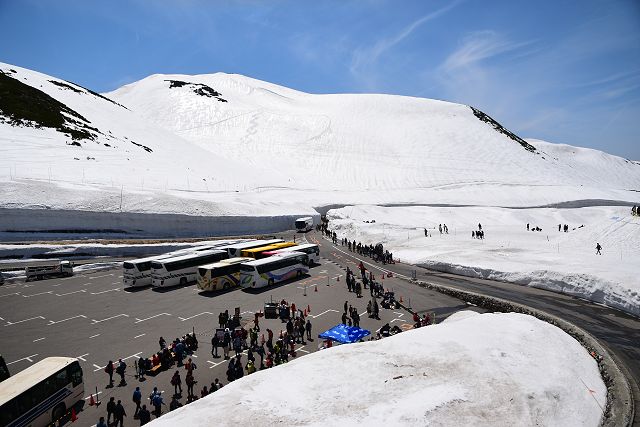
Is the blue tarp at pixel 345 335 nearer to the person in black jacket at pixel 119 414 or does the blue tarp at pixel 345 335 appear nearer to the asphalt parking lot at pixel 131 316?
the asphalt parking lot at pixel 131 316

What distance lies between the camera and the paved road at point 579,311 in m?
16.5

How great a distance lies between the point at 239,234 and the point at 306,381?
45820 mm

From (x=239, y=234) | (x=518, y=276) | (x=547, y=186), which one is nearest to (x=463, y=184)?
(x=547, y=186)

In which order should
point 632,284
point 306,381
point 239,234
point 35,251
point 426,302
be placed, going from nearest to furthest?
point 306,381
point 632,284
point 426,302
point 35,251
point 239,234

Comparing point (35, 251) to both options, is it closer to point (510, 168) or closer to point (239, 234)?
point (239, 234)

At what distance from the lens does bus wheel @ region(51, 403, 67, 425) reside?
12953 mm

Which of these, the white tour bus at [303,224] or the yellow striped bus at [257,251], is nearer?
the yellow striped bus at [257,251]

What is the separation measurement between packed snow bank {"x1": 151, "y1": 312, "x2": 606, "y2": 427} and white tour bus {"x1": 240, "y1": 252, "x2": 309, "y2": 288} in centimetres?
1575

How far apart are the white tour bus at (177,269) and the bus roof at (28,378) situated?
15.4m

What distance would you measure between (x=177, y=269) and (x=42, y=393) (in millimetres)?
18008

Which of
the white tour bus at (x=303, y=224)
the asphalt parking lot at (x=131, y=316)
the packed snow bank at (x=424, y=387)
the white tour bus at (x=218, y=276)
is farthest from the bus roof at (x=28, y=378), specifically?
the white tour bus at (x=303, y=224)

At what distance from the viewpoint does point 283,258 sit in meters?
31.9

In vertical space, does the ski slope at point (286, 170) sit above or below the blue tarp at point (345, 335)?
above

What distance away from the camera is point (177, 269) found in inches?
1201
